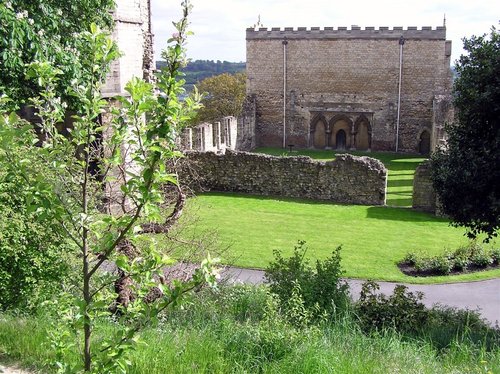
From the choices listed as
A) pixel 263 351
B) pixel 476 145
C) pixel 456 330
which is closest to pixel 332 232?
pixel 476 145

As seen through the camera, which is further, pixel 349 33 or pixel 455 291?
pixel 349 33

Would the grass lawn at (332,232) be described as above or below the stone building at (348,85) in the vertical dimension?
below

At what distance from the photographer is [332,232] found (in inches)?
639

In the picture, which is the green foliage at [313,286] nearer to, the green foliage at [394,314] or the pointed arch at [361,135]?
the green foliage at [394,314]

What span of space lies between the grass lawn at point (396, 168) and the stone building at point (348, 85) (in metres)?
1.13

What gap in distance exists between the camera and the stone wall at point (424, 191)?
1866 centimetres

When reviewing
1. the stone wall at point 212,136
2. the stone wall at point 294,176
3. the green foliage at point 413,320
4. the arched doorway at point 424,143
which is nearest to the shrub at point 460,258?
the green foliage at point 413,320

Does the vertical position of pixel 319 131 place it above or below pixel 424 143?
above

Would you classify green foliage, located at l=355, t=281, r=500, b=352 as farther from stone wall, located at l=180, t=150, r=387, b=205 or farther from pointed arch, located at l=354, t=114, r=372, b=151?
pointed arch, located at l=354, t=114, r=372, b=151

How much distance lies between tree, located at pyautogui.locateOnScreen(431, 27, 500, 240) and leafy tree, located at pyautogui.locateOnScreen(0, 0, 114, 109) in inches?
261

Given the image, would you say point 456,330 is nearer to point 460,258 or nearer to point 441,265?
point 441,265

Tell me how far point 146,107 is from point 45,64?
0.83m

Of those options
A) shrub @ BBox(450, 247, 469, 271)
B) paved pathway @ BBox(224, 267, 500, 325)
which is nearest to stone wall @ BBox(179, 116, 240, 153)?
paved pathway @ BBox(224, 267, 500, 325)

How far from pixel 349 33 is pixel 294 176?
16.4m
